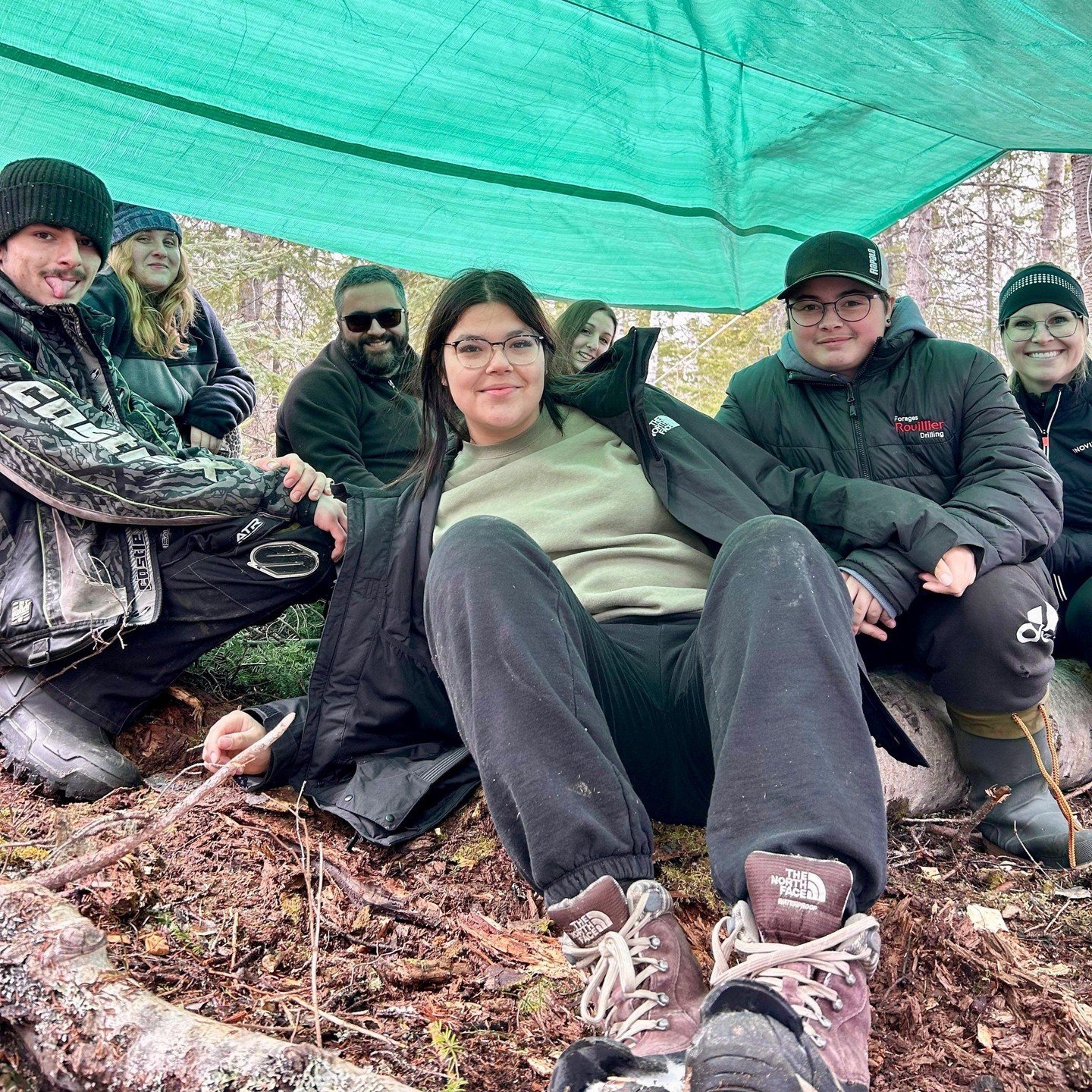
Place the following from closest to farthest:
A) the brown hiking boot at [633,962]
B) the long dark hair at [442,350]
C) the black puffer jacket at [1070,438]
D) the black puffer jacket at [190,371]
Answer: the brown hiking boot at [633,962]
the long dark hair at [442,350]
the black puffer jacket at [1070,438]
the black puffer jacket at [190,371]

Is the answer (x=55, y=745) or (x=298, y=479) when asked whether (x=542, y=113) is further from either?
(x=55, y=745)

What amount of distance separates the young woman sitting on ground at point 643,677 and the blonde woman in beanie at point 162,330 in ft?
5.79

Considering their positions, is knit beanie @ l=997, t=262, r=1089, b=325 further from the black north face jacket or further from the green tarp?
the black north face jacket

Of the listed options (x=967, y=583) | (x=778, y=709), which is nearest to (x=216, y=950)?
(x=778, y=709)

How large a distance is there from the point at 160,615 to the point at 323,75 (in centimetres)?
196

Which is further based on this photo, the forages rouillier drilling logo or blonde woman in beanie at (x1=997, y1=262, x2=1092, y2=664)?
blonde woman in beanie at (x1=997, y1=262, x2=1092, y2=664)

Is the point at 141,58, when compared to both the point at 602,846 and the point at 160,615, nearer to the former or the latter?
the point at 160,615

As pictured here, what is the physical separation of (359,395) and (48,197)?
1.74 metres

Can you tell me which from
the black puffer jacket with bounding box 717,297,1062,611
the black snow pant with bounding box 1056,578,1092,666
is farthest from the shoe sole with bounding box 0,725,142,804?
the black snow pant with bounding box 1056,578,1092,666

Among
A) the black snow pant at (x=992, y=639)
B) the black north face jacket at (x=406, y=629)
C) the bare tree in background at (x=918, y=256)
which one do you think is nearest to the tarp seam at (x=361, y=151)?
the black north face jacket at (x=406, y=629)

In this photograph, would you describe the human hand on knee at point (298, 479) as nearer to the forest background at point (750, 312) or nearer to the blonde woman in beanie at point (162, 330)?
the blonde woman in beanie at point (162, 330)

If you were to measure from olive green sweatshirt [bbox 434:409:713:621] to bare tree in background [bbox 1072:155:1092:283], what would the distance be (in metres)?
6.96

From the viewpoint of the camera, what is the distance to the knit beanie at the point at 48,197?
2939 millimetres

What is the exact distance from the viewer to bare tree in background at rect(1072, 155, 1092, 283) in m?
7.88
